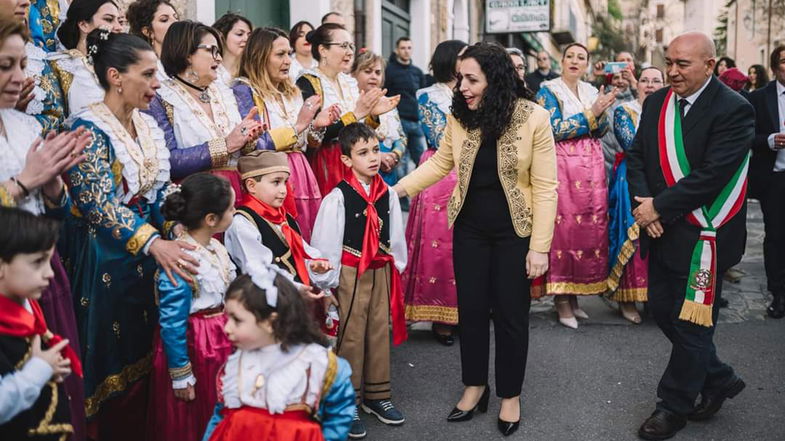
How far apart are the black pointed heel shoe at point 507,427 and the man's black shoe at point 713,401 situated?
947mm

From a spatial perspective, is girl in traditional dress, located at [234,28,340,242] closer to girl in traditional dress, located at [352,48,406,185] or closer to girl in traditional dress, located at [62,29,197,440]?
girl in traditional dress, located at [352,48,406,185]

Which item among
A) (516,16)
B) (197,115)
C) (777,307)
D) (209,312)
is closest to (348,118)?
(197,115)

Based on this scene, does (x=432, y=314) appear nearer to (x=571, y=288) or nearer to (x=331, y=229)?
(x=571, y=288)

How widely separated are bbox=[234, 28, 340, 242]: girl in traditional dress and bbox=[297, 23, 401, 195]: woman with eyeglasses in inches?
8.3

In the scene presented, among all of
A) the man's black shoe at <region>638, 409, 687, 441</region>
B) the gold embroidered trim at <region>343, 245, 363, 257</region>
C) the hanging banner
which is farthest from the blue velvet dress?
the hanging banner

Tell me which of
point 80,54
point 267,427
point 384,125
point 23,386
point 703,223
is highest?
point 80,54

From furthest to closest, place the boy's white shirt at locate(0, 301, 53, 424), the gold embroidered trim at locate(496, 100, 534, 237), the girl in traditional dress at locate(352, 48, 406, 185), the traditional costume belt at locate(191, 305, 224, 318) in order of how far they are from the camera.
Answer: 1. the girl in traditional dress at locate(352, 48, 406, 185)
2. the gold embroidered trim at locate(496, 100, 534, 237)
3. the traditional costume belt at locate(191, 305, 224, 318)
4. the boy's white shirt at locate(0, 301, 53, 424)

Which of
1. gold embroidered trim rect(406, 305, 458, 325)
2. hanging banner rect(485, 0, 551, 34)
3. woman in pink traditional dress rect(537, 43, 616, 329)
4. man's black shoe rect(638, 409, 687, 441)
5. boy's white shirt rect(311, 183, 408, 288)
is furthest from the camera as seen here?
hanging banner rect(485, 0, 551, 34)

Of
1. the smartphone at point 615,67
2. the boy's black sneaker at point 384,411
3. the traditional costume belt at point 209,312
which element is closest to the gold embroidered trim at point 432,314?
the boy's black sneaker at point 384,411

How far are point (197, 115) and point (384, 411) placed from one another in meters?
1.80

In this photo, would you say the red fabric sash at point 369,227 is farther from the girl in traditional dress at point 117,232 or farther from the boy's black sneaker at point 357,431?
the girl in traditional dress at point 117,232

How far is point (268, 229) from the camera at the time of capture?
347cm

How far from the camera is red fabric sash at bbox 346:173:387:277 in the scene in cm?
389

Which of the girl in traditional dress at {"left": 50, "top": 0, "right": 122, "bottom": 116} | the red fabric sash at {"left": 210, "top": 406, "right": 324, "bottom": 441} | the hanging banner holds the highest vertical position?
the hanging banner
